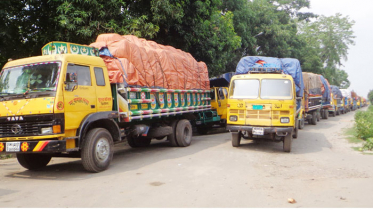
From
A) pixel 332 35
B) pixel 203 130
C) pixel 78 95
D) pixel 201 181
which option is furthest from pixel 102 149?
pixel 332 35

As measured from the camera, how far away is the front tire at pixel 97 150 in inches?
246

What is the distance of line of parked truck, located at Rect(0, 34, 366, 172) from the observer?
18.9 feet

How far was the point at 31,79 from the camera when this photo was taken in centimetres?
603

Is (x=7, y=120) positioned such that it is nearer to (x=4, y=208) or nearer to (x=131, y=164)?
(x=4, y=208)

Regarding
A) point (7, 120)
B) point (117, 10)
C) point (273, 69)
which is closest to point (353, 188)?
point (273, 69)

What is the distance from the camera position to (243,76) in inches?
376

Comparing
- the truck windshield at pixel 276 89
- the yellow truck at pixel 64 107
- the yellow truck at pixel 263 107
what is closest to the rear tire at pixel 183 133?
the yellow truck at pixel 263 107

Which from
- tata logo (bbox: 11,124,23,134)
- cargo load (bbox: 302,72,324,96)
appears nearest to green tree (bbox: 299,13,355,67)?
cargo load (bbox: 302,72,324,96)

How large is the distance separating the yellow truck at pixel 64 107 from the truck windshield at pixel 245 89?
118 inches

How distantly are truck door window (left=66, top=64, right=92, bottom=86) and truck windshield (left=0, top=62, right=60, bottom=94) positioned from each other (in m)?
0.25

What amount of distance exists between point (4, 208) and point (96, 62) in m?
3.44

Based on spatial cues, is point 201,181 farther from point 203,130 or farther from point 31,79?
point 203,130

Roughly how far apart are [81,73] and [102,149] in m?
1.64

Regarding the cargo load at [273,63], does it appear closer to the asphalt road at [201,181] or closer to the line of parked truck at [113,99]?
the line of parked truck at [113,99]
